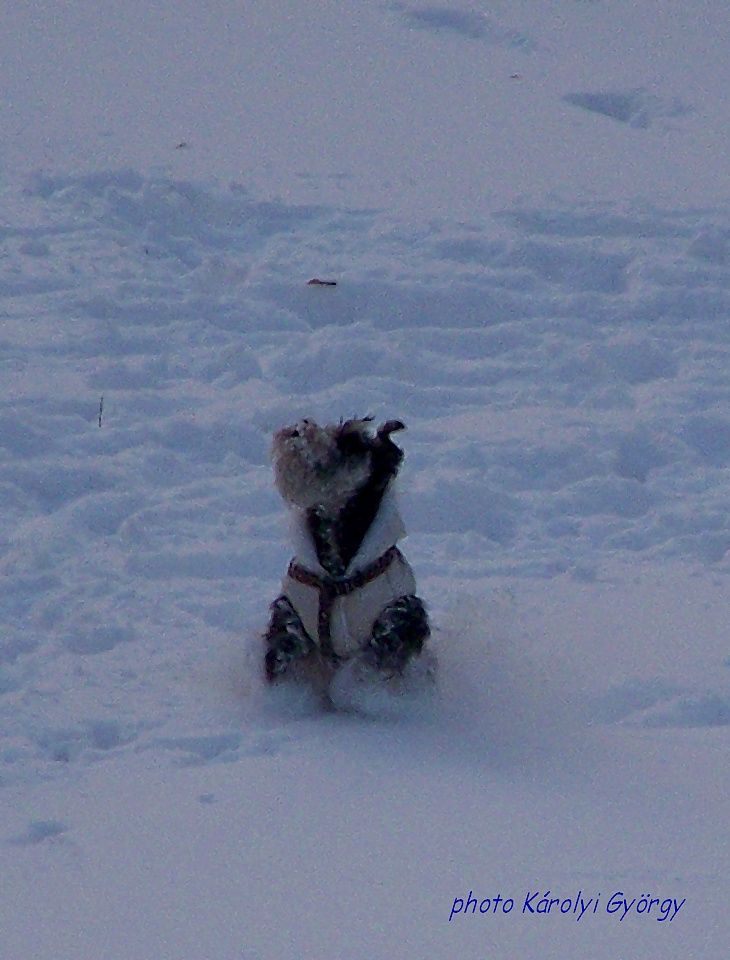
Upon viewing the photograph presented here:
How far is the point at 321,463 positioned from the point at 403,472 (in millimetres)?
1839

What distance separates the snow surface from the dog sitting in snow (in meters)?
0.18

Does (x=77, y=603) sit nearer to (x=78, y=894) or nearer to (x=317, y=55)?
(x=78, y=894)

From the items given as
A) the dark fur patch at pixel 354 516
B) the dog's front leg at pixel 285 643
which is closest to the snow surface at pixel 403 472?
the dog's front leg at pixel 285 643

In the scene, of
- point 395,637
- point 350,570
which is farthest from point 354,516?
point 395,637

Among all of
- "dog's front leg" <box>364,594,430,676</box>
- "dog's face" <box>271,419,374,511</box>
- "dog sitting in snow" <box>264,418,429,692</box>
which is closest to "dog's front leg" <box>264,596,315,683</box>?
"dog sitting in snow" <box>264,418,429,692</box>

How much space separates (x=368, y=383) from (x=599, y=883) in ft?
11.7

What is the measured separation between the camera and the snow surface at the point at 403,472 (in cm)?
318

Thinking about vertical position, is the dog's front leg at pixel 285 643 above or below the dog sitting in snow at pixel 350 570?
below

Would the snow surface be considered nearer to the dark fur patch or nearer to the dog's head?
the dark fur patch

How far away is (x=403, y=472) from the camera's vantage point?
575 cm

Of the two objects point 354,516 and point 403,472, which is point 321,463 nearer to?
point 354,516

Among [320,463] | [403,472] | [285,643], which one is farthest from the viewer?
[403,472]

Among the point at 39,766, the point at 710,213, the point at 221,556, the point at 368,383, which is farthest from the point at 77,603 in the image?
the point at 710,213

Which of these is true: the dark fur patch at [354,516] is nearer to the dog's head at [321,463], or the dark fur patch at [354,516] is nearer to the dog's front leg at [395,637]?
the dog's head at [321,463]
